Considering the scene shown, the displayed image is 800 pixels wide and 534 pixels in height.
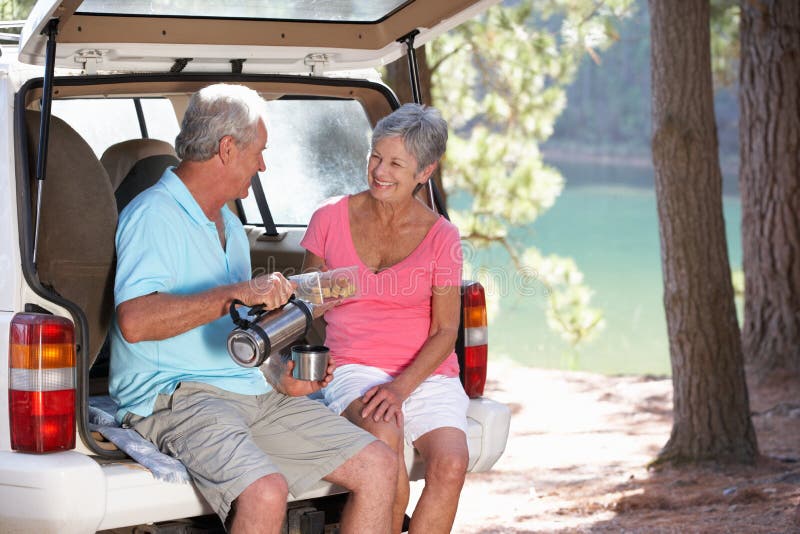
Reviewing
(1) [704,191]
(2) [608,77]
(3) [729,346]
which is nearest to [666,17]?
(1) [704,191]

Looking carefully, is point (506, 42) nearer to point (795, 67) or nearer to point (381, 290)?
point (795, 67)

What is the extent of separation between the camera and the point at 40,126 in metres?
3.01

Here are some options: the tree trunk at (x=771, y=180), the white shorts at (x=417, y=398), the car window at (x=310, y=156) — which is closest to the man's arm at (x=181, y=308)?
the white shorts at (x=417, y=398)

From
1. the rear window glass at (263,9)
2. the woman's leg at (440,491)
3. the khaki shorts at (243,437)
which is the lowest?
the woman's leg at (440,491)

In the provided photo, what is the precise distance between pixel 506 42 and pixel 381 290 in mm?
6790

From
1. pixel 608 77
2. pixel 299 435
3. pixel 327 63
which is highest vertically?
pixel 608 77

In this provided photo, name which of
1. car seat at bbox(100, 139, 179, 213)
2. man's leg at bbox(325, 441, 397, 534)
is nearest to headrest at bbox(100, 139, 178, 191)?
car seat at bbox(100, 139, 179, 213)

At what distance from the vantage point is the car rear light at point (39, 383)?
2789mm

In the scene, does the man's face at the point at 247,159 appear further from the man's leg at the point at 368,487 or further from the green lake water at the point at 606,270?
the green lake water at the point at 606,270

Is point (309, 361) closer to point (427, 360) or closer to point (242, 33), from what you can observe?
point (427, 360)

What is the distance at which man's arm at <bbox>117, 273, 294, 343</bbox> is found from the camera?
2.88 metres

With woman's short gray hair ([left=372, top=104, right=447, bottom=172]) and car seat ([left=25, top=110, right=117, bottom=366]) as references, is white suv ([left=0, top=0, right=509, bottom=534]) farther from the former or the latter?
woman's short gray hair ([left=372, top=104, right=447, bottom=172])

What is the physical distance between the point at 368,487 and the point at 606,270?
2429 centimetres

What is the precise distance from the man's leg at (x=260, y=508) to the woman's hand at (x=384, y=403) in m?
0.54
